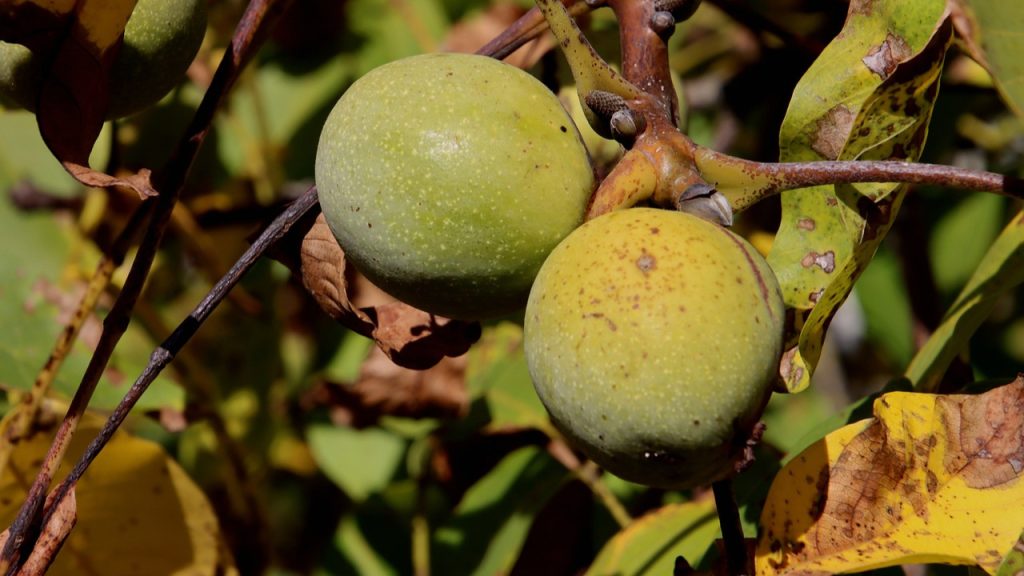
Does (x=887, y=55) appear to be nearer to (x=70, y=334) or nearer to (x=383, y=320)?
(x=383, y=320)

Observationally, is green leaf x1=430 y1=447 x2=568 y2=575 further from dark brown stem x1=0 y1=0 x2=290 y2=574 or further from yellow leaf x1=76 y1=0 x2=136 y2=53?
yellow leaf x1=76 y1=0 x2=136 y2=53

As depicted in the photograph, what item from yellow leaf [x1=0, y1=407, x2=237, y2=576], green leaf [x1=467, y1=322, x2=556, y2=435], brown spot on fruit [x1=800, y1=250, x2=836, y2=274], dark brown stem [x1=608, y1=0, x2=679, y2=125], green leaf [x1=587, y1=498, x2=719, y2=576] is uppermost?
dark brown stem [x1=608, y1=0, x2=679, y2=125]

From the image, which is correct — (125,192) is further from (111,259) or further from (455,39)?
(111,259)

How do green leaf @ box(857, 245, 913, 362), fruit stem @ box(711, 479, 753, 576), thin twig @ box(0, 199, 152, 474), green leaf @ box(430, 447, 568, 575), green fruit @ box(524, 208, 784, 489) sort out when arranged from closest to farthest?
green fruit @ box(524, 208, 784, 489) → fruit stem @ box(711, 479, 753, 576) → thin twig @ box(0, 199, 152, 474) → green leaf @ box(430, 447, 568, 575) → green leaf @ box(857, 245, 913, 362)

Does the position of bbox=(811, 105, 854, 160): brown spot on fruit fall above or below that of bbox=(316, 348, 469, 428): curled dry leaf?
above

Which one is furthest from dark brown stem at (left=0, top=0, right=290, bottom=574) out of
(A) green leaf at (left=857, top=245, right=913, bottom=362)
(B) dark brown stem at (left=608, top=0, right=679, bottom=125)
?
(A) green leaf at (left=857, top=245, right=913, bottom=362)

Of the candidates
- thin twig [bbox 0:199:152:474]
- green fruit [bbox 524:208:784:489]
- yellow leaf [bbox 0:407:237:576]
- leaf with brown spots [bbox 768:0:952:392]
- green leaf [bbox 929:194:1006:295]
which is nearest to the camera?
green fruit [bbox 524:208:784:489]

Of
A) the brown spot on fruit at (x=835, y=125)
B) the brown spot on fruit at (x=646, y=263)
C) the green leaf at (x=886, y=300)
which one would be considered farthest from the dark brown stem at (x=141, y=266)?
the green leaf at (x=886, y=300)
